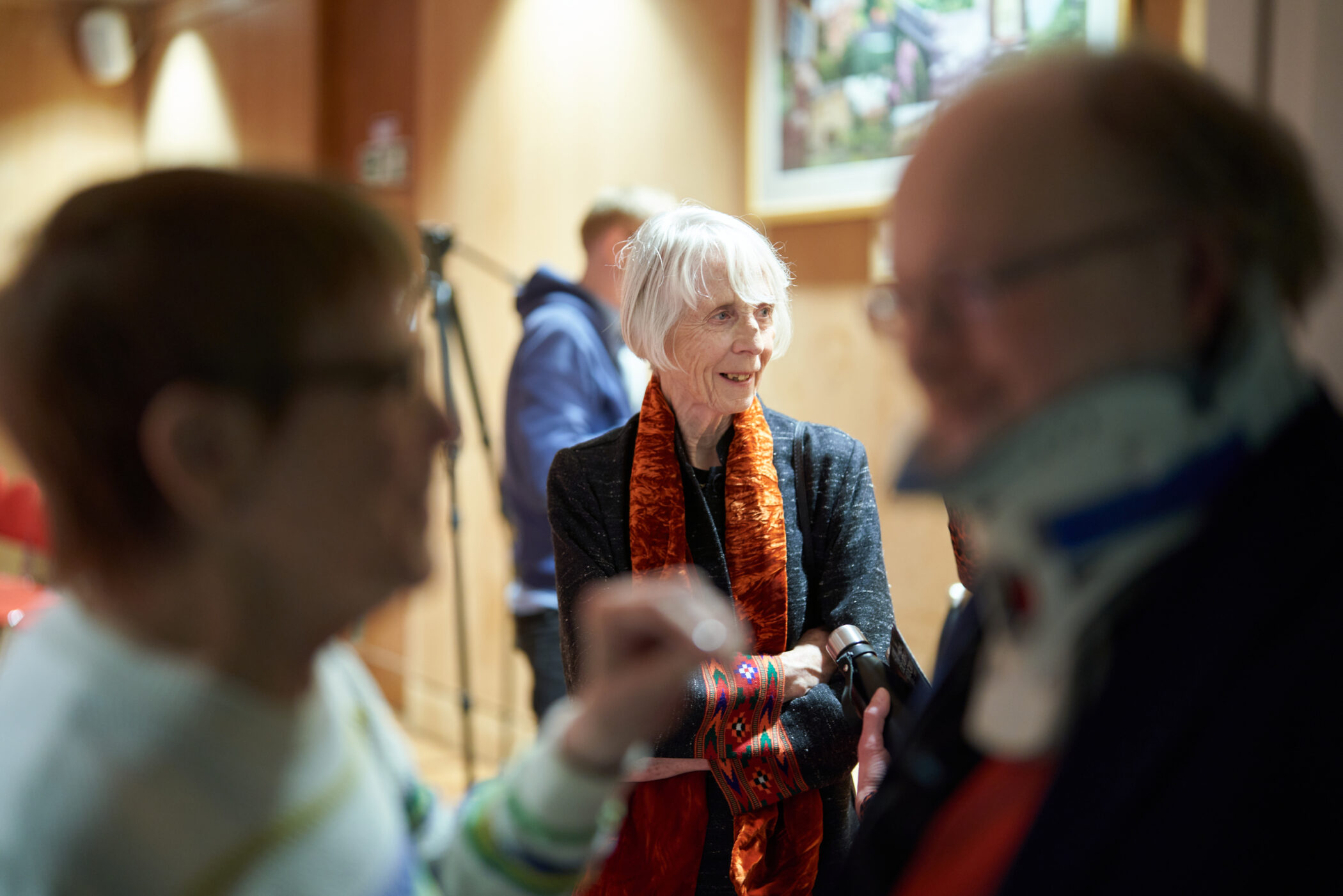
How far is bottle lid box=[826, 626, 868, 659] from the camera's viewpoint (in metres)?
1.34

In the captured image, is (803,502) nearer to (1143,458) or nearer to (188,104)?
(1143,458)

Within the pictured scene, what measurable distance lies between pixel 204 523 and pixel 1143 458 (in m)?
0.57

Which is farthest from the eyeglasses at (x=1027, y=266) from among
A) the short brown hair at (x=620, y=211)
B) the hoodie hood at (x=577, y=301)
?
the short brown hair at (x=620, y=211)

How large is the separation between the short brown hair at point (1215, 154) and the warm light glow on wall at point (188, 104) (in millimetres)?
6030

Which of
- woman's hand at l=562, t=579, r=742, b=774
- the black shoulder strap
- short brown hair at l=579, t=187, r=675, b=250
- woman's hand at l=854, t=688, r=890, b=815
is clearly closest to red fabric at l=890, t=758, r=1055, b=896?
woman's hand at l=562, t=579, r=742, b=774

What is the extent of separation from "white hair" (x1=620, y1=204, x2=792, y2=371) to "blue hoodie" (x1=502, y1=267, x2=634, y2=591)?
867 mm

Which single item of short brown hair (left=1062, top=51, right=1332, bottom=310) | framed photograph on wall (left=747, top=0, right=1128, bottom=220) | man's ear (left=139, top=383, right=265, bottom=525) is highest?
framed photograph on wall (left=747, top=0, right=1128, bottom=220)

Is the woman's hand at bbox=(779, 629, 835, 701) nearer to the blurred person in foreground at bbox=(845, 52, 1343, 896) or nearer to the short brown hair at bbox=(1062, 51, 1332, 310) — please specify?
the blurred person in foreground at bbox=(845, 52, 1343, 896)

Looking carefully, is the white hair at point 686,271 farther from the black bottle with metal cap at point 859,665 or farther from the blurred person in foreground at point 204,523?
the blurred person in foreground at point 204,523

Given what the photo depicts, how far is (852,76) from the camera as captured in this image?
290 centimetres

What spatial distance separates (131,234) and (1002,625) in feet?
2.06

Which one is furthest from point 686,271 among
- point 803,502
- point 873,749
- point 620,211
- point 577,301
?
point 620,211

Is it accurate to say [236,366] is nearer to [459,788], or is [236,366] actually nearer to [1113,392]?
[1113,392]

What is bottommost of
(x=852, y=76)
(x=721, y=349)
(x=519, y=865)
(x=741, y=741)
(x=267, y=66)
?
(x=741, y=741)
